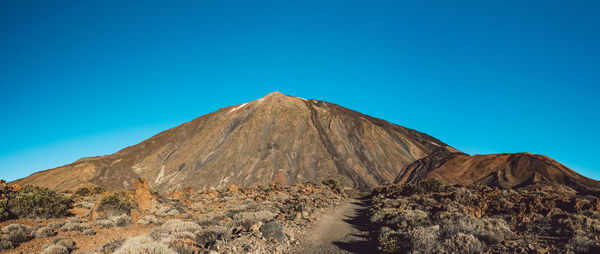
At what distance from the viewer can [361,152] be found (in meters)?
70.4

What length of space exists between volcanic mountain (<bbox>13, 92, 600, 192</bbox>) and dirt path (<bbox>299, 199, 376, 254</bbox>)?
43.7 m

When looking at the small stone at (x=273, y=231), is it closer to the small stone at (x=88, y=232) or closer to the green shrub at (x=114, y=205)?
the small stone at (x=88, y=232)

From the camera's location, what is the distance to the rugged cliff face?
2478 inches

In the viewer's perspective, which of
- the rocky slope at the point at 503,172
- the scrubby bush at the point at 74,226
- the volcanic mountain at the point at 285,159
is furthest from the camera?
the volcanic mountain at the point at 285,159

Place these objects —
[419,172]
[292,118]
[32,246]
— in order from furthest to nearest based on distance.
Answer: [292,118] → [419,172] → [32,246]

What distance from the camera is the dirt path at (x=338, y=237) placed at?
9.79m

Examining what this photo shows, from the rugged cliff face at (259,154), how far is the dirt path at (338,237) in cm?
4439

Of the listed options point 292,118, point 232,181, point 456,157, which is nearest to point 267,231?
point 232,181

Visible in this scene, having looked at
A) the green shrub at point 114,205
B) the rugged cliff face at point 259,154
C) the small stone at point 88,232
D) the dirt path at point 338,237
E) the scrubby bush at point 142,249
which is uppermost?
the rugged cliff face at point 259,154

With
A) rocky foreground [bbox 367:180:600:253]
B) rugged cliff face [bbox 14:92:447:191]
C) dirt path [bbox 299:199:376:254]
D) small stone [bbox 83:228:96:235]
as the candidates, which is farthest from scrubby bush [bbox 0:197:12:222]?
rugged cliff face [bbox 14:92:447:191]

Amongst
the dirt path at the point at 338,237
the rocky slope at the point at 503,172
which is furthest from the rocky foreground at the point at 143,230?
the rocky slope at the point at 503,172

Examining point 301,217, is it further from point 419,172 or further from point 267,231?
point 419,172

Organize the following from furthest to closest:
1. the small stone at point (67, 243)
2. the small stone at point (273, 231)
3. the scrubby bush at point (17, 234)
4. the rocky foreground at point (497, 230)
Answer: the small stone at point (273, 231), the scrubby bush at point (17, 234), the small stone at point (67, 243), the rocky foreground at point (497, 230)

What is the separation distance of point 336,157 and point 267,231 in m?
58.3
